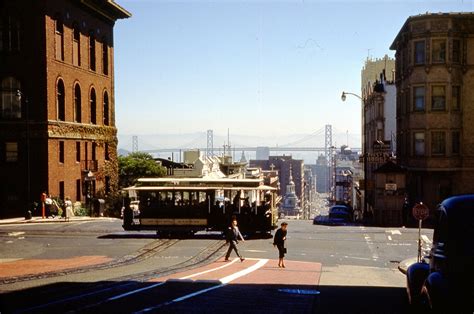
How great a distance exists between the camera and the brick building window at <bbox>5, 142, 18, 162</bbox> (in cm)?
4756

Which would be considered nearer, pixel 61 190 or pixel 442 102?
pixel 442 102

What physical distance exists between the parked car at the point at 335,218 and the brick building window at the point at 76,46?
24587 millimetres

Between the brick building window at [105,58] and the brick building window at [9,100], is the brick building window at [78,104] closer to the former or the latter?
the brick building window at [9,100]

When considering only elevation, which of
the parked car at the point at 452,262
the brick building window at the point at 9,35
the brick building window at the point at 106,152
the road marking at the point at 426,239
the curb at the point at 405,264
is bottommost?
the road marking at the point at 426,239

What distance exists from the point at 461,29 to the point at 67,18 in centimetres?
3126

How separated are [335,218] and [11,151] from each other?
25.8m

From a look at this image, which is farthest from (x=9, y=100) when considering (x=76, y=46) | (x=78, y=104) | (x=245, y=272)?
(x=245, y=272)

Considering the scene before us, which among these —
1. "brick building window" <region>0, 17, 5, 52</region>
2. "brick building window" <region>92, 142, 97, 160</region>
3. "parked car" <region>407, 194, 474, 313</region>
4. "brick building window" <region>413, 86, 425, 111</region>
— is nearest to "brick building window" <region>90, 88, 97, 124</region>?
"brick building window" <region>92, 142, 97, 160</region>

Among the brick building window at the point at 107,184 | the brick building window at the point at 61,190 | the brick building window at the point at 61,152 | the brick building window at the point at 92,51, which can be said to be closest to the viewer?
the brick building window at the point at 61,190

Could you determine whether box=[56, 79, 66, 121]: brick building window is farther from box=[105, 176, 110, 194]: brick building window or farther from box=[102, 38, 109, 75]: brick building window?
box=[105, 176, 110, 194]: brick building window

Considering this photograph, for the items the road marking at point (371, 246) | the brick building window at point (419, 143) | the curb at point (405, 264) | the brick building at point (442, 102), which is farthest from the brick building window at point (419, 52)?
the curb at point (405, 264)

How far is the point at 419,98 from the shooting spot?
4678 centimetres

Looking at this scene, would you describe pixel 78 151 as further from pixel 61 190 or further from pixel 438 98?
pixel 438 98

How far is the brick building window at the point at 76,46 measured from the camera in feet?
171
